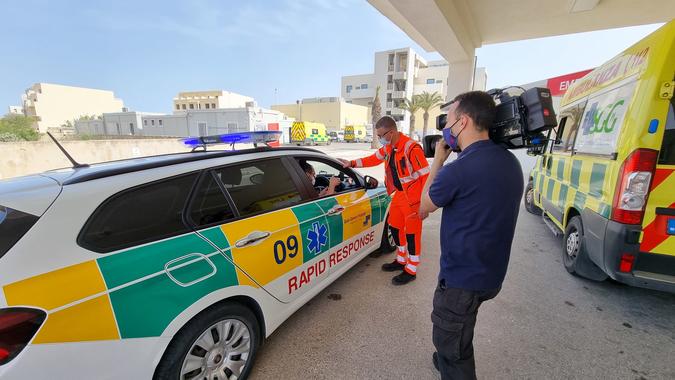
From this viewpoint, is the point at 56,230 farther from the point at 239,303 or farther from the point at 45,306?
the point at 239,303

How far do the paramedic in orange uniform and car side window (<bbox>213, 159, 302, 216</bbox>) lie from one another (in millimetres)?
1015

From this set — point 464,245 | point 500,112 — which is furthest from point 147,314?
point 500,112

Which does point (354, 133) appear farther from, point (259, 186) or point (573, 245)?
point (259, 186)

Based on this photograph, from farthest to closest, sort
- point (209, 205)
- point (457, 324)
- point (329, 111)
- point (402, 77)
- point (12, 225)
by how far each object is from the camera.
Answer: point (329, 111), point (402, 77), point (209, 205), point (457, 324), point (12, 225)

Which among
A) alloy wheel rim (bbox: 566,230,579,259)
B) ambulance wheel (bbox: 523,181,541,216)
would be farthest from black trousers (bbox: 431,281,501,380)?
ambulance wheel (bbox: 523,181,541,216)

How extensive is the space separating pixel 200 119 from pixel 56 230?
2933cm

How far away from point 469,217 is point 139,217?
5.19 feet

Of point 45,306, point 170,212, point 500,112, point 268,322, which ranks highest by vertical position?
point 500,112

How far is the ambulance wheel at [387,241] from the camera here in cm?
373

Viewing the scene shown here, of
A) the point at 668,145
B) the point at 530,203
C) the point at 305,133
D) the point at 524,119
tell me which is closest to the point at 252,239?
the point at 524,119

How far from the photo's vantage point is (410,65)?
152 feet

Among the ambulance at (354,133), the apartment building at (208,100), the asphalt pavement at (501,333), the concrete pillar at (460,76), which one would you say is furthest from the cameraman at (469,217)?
the apartment building at (208,100)

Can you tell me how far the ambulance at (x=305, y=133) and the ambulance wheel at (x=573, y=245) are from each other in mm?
27156

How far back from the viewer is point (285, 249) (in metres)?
2.03
